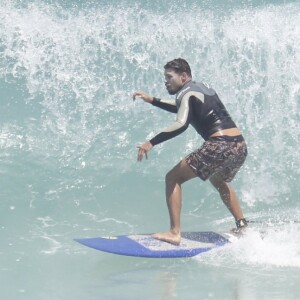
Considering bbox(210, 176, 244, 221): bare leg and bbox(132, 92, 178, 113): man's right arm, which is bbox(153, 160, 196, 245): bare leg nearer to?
bbox(210, 176, 244, 221): bare leg

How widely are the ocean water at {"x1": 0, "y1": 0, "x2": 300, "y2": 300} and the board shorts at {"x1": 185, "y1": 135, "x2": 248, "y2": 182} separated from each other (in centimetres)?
65

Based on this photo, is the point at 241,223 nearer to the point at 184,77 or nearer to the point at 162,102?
the point at 162,102

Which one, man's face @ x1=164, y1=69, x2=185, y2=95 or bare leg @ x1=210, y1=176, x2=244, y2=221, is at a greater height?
man's face @ x1=164, y1=69, x2=185, y2=95

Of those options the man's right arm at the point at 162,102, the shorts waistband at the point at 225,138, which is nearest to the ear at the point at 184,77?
the man's right arm at the point at 162,102

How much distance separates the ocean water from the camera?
5.52 meters

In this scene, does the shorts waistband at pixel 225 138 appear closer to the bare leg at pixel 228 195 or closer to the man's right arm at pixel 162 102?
the bare leg at pixel 228 195

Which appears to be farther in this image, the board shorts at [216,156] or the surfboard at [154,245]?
the board shorts at [216,156]

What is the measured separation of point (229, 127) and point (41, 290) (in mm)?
2168

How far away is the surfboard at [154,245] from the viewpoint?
19.1 feet

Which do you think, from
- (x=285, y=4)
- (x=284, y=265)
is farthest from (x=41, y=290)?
(x=285, y=4)

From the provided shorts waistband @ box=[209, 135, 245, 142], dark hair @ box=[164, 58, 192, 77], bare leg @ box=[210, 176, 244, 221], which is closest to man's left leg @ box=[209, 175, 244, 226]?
bare leg @ box=[210, 176, 244, 221]

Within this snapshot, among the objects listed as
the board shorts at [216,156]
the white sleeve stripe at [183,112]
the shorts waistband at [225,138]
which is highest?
the white sleeve stripe at [183,112]

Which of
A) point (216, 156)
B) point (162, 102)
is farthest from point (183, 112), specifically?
point (162, 102)

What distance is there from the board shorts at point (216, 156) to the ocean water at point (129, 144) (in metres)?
0.65
